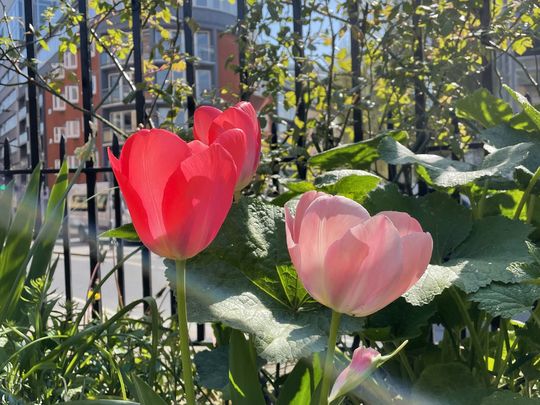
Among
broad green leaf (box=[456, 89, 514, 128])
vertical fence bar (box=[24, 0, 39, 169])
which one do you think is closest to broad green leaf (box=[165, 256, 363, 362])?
broad green leaf (box=[456, 89, 514, 128])

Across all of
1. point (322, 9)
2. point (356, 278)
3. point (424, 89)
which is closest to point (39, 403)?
point (356, 278)

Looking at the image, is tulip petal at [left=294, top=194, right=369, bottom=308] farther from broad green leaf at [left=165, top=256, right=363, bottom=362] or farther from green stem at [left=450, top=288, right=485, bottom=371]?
green stem at [left=450, top=288, right=485, bottom=371]

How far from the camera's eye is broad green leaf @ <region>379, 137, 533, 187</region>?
0.79 metres

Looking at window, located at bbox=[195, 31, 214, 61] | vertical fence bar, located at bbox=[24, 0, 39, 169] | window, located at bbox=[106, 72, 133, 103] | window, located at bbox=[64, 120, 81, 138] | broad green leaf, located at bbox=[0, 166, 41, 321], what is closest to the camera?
broad green leaf, located at bbox=[0, 166, 41, 321]

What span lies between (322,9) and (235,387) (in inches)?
61.3

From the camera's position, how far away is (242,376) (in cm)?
65

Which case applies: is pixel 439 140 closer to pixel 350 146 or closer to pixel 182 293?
pixel 350 146

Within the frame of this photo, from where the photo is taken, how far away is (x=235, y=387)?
2.11 feet

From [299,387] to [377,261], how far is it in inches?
9.7

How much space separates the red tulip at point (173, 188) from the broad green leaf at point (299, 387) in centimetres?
23

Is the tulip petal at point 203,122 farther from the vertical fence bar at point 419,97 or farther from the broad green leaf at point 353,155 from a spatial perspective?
the vertical fence bar at point 419,97

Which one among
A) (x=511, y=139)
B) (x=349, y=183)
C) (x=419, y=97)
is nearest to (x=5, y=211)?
(x=349, y=183)

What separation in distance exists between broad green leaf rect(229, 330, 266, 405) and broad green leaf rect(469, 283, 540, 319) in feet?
0.83

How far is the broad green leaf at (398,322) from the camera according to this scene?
0.81 m
